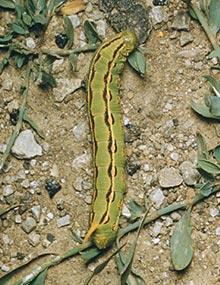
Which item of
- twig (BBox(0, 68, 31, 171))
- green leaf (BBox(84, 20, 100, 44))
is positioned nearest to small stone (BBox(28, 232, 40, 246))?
twig (BBox(0, 68, 31, 171))

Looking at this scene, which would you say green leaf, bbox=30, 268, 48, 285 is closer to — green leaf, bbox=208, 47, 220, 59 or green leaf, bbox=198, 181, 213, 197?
green leaf, bbox=198, 181, 213, 197

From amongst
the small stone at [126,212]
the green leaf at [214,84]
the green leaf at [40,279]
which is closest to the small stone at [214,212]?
the small stone at [126,212]

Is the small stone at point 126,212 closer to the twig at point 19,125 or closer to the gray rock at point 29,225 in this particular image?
the gray rock at point 29,225

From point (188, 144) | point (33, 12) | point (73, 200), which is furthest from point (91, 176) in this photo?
point (33, 12)

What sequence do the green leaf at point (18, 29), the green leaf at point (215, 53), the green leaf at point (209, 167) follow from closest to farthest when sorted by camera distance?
the green leaf at point (209, 167)
the green leaf at point (215, 53)
the green leaf at point (18, 29)

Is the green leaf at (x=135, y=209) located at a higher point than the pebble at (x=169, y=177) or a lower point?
lower

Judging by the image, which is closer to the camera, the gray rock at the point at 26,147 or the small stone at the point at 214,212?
the small stone at the point at 214,212

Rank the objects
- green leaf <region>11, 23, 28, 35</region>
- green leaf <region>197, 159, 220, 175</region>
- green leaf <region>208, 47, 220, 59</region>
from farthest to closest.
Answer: green leaf <region>11, 23, 28, 35</region>
green leaf <region>208, 47, 220, 59</region>
green leaf <region>197, 159, 220, 175</region>
